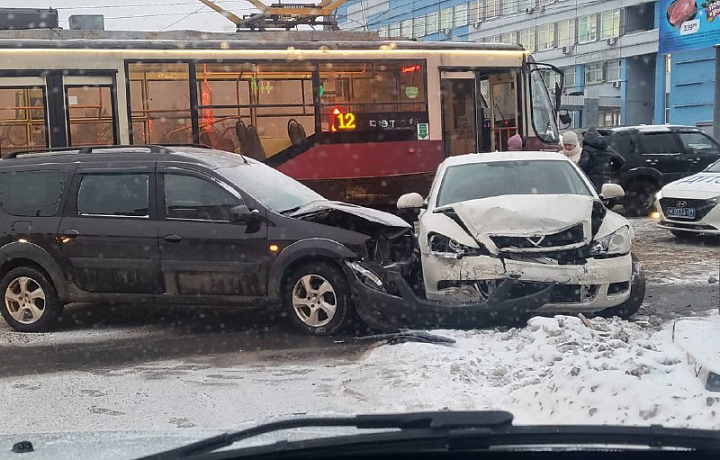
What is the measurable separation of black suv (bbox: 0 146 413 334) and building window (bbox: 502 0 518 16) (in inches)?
2019

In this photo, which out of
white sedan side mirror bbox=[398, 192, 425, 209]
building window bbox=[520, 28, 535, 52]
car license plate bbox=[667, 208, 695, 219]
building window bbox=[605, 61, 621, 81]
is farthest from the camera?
building window bbox=[520, 28, 535, 52]

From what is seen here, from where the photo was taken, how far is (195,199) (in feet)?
26.3

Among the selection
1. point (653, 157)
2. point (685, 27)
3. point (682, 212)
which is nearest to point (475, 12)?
point (685, 27)

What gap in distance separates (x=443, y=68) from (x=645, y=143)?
16.8 ft

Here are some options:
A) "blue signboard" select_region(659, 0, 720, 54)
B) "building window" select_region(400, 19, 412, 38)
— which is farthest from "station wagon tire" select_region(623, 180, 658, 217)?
"building window" select_region(400, 19, 412, 38)

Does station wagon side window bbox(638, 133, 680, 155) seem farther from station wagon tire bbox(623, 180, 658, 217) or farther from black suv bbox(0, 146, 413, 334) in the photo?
black suv bbox(0, 146, 413, 334)

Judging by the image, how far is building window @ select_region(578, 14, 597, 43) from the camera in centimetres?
5066

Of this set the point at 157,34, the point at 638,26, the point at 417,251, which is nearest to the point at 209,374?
the point at 417,251

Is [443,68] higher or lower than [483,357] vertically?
higher

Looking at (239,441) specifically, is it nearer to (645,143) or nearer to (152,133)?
(152,133)

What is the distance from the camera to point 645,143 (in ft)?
56.7

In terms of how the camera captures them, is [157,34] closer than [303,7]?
Yes

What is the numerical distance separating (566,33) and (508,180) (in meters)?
47.3

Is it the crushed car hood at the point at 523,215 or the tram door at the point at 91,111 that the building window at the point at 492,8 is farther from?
the crushed car hood at the point at 523,215
